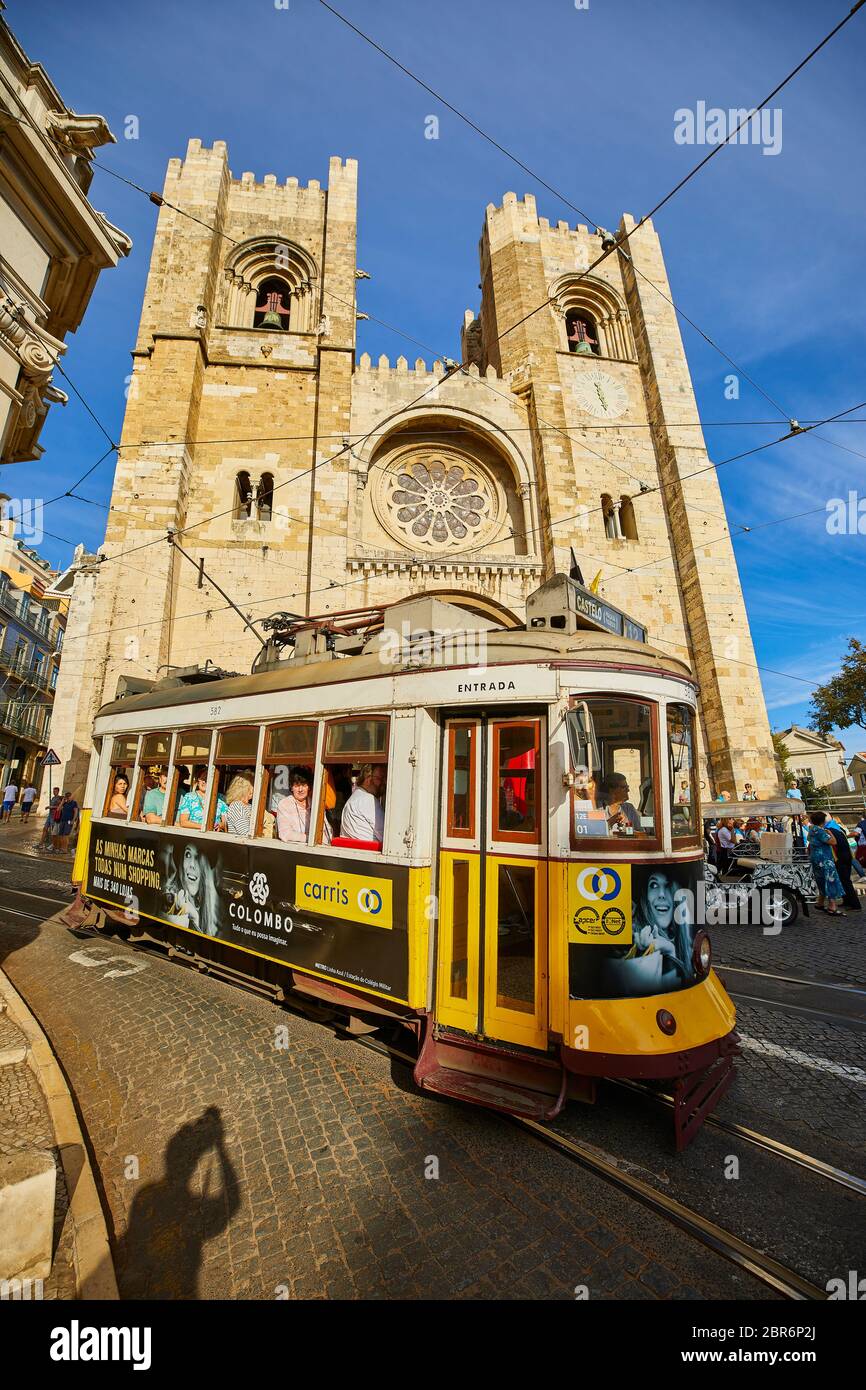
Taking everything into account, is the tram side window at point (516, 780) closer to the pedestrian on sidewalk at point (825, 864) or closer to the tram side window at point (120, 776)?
the tram side window at point (120, 776)

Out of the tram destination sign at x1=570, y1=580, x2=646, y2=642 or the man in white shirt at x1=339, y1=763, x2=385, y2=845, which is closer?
the man in white shirt at x1=339, y1=763, x2=385, y2=845

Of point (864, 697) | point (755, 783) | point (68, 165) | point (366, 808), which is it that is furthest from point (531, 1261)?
point (864, 697)

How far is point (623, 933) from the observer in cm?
319

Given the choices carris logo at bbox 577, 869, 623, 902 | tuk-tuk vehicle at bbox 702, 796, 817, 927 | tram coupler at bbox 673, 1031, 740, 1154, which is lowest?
tram coupler at bbox 673, 1031, 740, 1154

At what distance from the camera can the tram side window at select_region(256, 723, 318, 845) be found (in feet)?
14.5

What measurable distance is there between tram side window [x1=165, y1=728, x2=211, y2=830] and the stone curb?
6.26ft

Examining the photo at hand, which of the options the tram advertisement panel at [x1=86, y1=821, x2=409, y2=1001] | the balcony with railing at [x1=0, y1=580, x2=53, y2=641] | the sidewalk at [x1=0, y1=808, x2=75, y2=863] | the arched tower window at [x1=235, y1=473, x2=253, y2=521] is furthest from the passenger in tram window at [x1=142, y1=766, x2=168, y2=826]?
the balcony with railing at [x1=0, y1=580, x2=53, y2=641]

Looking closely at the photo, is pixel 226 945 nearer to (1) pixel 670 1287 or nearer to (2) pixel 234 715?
(2) pixel 234 715

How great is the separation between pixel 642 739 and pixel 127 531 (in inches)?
612

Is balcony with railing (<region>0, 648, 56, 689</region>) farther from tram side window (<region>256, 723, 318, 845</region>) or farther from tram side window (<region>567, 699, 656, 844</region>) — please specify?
tram side window (<region>567, 699, 656, 844</region>)

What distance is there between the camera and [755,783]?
14.5 m

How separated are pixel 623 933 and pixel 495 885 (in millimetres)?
791

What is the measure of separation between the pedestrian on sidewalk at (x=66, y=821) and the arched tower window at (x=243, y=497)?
8.93 m

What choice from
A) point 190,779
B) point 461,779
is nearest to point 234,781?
point 190,779
